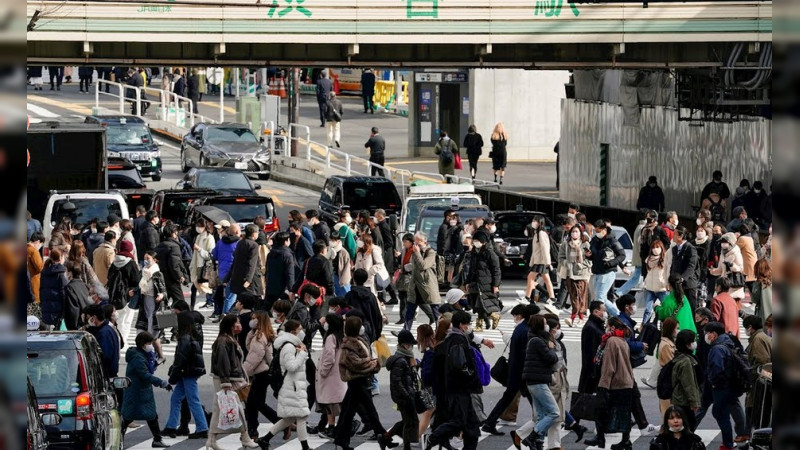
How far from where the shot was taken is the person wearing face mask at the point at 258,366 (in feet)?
46.5

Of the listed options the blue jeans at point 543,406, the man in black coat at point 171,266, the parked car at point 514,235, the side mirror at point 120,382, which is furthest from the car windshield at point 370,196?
the side mirror at point 120,382

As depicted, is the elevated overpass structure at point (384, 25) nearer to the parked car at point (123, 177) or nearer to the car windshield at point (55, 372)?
the parked car at point (123, 177)

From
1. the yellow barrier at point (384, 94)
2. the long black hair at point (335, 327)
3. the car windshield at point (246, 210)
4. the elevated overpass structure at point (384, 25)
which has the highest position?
the elevated overpass structure at point (384, 25)

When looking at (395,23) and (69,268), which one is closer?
(69,268)

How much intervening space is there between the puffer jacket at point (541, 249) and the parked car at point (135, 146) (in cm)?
2329

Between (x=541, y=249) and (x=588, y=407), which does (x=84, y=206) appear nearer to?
(x=541, y=249)

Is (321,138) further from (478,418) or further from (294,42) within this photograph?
(478,418)

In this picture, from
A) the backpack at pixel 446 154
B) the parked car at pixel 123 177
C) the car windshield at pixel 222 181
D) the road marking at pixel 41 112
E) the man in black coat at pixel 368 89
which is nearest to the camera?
the car windshield at pixel 222 181

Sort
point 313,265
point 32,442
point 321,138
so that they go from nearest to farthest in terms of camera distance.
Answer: point 32,442, point 313,265, point 321,138

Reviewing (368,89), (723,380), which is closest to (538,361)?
(723,380)

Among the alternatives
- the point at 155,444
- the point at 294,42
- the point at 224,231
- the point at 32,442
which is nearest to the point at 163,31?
the point at 294,42

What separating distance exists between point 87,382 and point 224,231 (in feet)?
37.5

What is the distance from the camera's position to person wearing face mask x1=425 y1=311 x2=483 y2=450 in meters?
13.1

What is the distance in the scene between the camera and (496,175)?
46531mm
